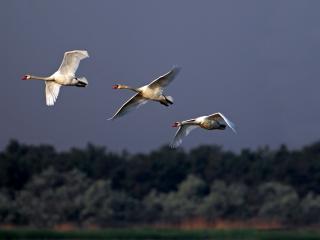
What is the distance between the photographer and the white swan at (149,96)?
896 inches

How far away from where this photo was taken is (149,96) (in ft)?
76.1

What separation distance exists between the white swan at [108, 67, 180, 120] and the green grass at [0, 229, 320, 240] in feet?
71.2

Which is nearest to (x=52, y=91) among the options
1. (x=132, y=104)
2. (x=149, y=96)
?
(x=132, y=104)

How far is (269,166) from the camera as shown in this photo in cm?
6178

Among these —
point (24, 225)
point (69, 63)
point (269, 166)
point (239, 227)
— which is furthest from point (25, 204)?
point (69, 63)

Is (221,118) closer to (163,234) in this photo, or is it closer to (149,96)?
(149,96)

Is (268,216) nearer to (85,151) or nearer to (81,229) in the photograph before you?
(81,229)

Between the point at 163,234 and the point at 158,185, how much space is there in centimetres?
1507

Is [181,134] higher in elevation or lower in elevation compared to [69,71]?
lower

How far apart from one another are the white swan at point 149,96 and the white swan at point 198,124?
0.87 m

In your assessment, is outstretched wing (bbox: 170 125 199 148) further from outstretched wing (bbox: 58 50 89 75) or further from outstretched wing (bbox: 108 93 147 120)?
outstretched wing (bbox: 58 50 89 75)

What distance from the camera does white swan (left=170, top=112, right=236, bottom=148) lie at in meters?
23.4

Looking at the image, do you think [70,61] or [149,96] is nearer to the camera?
[149,96]

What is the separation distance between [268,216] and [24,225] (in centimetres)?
1053
